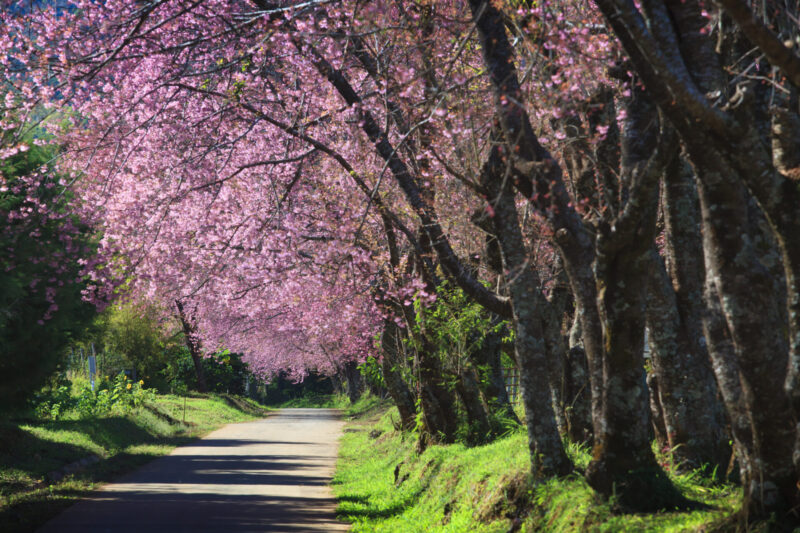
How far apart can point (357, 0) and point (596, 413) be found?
4786 mm

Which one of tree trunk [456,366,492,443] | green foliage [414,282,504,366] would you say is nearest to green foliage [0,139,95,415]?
green foliage [414,282,504,366]

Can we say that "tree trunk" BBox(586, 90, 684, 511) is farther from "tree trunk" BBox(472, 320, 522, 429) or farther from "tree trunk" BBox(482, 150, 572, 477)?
"tree trunk" BBox(472, 320, 522, 429)

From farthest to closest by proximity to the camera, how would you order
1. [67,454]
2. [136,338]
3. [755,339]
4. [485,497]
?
1. [136,338]
2. [67,454]
3. [485,497]
4. [755,339]

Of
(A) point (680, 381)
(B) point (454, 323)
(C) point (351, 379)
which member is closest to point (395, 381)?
(B) point (454, 323)

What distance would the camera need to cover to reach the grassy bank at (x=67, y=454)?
515 inches

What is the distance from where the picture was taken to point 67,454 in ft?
61.1

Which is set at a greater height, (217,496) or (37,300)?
(37,300)

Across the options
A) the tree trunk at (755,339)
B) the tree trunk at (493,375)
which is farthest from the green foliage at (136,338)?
the tree trunk at (755,339)

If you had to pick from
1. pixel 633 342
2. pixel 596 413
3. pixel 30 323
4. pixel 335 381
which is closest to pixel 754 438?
pixel 633 342

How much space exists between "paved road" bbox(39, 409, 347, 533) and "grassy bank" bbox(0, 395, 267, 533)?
46cm

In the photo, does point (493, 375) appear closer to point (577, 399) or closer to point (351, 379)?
point (577, 399)

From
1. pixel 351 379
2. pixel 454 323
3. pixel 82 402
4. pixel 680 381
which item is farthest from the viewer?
pixel 351 379

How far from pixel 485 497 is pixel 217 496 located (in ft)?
19.9

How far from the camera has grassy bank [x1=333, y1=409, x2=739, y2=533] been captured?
7199 mm
